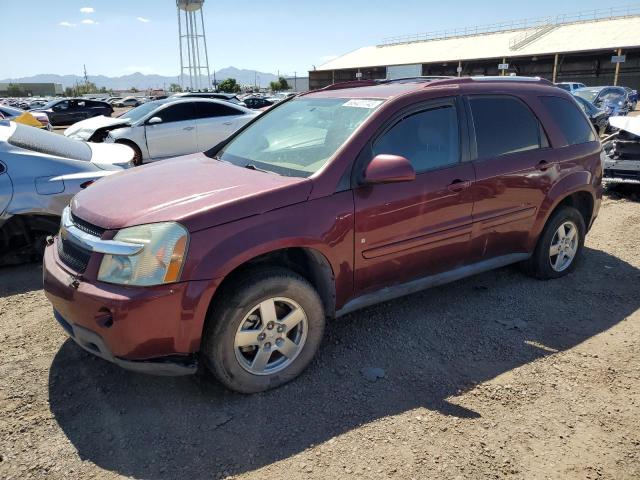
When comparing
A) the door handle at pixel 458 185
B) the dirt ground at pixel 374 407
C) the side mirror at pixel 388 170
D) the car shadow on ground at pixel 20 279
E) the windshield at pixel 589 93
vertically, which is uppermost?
the windshield at pixel 589 93

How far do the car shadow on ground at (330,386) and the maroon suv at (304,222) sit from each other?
28 centimetres

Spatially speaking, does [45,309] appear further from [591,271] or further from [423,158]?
[591,271]

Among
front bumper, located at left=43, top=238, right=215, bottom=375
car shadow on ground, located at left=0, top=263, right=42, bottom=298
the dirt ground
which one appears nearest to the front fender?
front bumper, located at left=43, top=238, right=215, bottom=375

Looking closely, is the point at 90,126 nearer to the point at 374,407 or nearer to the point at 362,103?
the point at 362,103

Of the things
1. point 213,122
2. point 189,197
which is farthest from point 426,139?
point 213,122

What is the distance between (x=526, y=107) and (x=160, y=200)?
3177 millimetres

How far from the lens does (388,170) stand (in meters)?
3.03

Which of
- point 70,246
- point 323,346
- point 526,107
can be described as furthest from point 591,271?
point 70,246

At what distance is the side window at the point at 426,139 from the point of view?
3418mm

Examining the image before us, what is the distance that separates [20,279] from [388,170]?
3779 millimetres

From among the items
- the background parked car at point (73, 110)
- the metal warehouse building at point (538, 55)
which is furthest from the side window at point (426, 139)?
the metal warehouse building at point (538, 55)

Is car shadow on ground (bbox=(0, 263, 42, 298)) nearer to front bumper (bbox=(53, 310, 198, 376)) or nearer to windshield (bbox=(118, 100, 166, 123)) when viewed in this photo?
front bumper (bbox=(53, 310, 198, 376))

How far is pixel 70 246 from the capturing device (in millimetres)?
2965

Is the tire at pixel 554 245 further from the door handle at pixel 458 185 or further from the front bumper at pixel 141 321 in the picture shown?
the front bumper at pixel 141 321
